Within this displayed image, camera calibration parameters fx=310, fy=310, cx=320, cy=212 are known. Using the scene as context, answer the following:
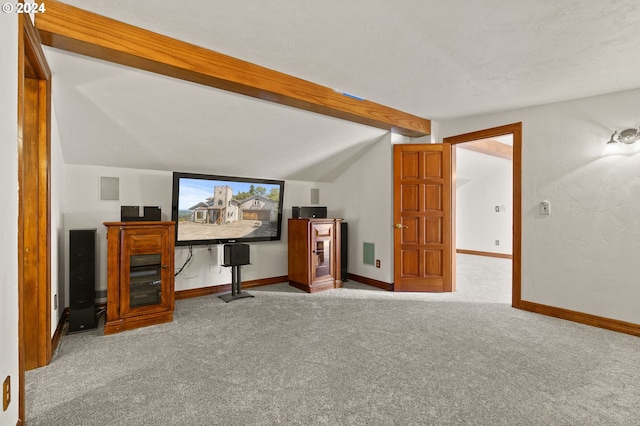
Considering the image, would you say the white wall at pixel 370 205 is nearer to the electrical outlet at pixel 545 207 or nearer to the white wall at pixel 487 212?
the electrical outlet at pixel 545 207

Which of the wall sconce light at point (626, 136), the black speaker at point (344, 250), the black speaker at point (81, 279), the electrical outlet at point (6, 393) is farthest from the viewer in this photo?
the black speaker at point (344, 250)

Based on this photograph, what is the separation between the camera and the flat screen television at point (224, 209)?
387 centimetres

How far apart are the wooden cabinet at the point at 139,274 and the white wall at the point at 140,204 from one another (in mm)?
782

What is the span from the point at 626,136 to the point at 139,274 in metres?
4.85

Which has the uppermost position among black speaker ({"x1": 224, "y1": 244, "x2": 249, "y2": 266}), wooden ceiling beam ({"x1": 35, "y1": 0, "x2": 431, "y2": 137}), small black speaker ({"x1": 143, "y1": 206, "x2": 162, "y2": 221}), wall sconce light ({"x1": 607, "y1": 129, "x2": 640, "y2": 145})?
wooden ceiling beam ({"x1": 35, "y1": 0, "x2": 431, "y2": 137})

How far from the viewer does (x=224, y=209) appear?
13.7 ft

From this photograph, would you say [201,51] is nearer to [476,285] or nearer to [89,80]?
[89,80]

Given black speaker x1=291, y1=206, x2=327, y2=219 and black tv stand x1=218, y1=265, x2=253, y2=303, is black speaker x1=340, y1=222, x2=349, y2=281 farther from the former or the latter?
black tv stand x1=218, y1=265, x2=253, y2=303

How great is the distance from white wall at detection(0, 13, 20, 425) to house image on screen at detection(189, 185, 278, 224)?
8.23 feet

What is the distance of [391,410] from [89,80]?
3198mm

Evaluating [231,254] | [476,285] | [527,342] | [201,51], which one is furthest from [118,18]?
[476,285]

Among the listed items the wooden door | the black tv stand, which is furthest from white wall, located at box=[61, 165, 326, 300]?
the wooden door

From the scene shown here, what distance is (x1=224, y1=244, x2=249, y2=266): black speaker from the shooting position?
393cm

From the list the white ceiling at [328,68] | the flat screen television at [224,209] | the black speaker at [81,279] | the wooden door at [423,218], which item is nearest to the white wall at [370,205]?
the wooden door at [423,218]
